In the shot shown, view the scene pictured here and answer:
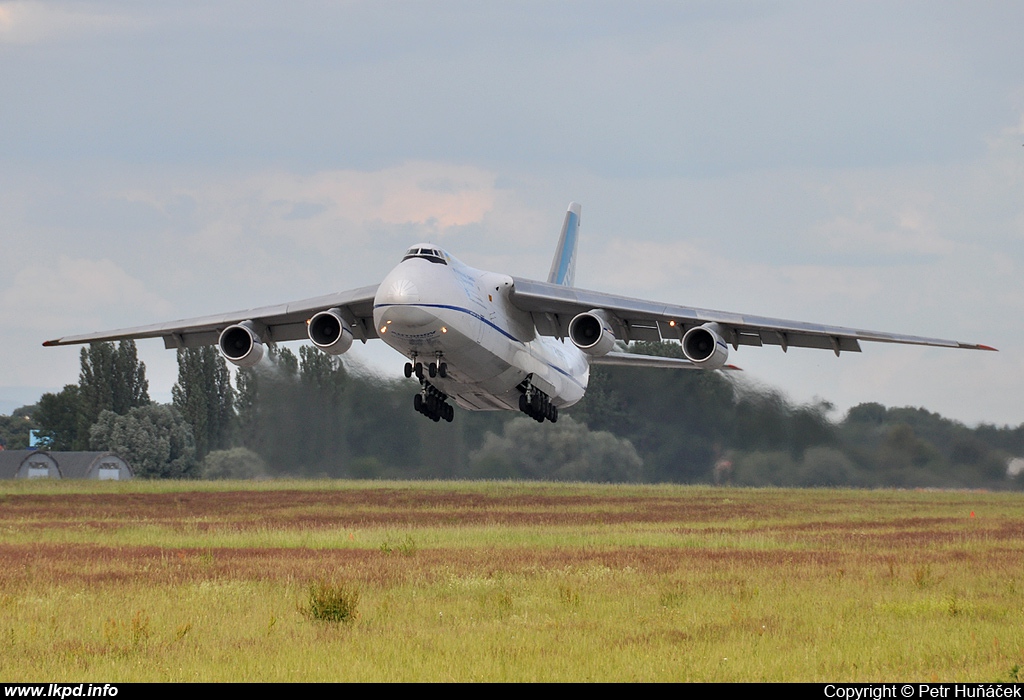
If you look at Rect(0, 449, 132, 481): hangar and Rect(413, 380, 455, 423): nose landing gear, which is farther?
Rect(0, 449, 132, 481): hangar

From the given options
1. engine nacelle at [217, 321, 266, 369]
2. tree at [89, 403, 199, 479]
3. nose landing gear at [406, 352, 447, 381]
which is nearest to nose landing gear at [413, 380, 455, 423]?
nose landing gear at [406, 352, 447, 381]

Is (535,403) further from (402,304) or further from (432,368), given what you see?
(402,304)

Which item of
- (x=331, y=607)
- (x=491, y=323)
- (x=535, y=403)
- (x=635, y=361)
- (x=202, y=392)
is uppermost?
(x=202, y=392)

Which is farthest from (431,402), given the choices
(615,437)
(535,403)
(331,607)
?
(331,607)

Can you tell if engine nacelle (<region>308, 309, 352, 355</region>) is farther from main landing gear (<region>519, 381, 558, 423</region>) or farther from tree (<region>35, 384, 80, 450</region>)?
tree (<region>35, 384, 80, 450</region>)

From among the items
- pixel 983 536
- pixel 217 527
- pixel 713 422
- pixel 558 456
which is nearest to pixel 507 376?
pixel 217 527

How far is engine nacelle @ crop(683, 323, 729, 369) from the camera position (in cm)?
2186

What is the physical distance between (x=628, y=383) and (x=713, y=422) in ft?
10.6

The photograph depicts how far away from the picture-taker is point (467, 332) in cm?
2111

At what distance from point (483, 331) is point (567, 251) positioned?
34.8 feet

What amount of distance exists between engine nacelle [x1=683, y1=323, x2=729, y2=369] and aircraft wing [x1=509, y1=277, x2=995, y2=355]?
714mm

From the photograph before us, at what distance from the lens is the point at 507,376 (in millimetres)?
23891

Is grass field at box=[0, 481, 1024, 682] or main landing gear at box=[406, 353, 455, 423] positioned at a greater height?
main landing gear at box=[406, 353, 455, 423]
